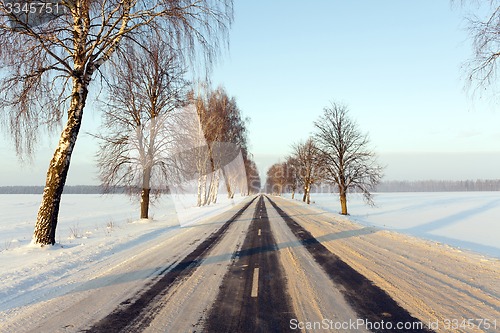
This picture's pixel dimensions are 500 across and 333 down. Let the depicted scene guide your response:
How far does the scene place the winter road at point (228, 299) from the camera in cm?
388

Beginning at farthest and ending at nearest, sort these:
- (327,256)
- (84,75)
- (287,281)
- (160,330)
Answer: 1. (84,75)
2. (327,256)
3. (287,281)
4. (160,330)

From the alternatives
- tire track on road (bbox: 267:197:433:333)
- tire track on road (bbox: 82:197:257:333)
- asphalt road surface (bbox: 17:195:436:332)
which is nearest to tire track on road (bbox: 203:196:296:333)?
asphalt road surface (bbox: 17:195:436:332)

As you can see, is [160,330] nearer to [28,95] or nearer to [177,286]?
[177,286]

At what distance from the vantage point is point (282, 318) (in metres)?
4.06

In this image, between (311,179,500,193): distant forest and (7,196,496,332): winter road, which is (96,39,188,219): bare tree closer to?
(7,196,496,332): winter road

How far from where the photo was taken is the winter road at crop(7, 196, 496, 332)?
12.7 ft

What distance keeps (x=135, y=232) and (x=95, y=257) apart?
15.7ft

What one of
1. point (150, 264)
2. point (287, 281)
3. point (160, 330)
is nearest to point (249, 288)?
point (287, 281)
